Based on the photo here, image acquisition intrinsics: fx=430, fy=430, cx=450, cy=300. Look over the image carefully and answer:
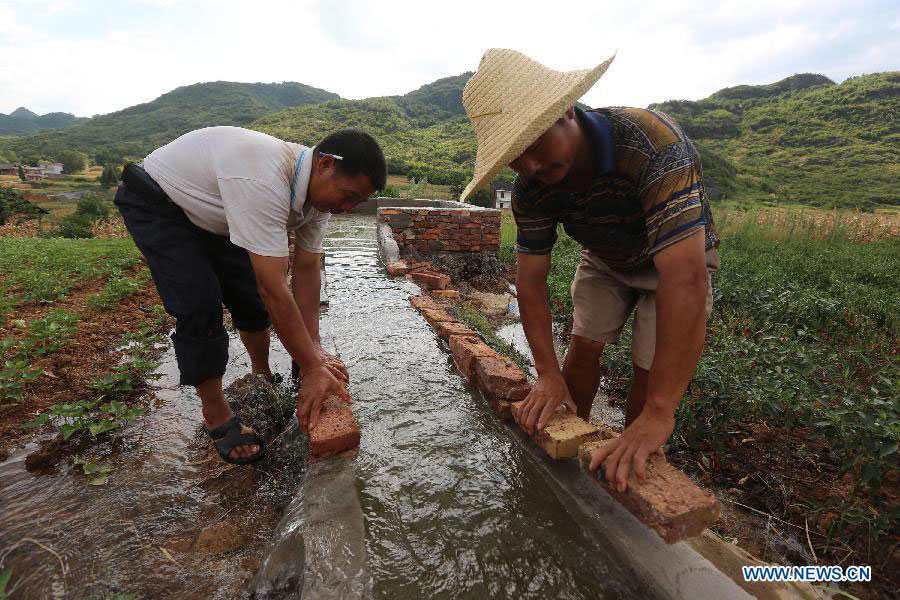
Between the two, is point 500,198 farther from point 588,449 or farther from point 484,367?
point 588,449

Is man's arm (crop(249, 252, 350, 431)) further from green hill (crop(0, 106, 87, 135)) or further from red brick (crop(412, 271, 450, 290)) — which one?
green hill (crop(0, 106, 87, 135))

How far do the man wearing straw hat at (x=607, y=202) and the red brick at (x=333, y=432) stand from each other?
66 cm

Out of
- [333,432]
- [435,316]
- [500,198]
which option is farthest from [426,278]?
[500,198]

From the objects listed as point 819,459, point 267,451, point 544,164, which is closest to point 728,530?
→ point 819,459

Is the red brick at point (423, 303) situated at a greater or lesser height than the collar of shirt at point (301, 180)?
lesser

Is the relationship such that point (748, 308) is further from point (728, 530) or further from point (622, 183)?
point (622, 183)

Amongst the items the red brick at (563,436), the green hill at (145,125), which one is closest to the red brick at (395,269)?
the red brick at (563,436)

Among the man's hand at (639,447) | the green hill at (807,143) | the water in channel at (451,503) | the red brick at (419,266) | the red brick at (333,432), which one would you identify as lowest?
the water in channel at (451,503)

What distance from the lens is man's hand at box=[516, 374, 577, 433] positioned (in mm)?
1603

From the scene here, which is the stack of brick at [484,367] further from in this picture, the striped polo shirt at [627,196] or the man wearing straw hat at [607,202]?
the striped polo shirt at [627,196]

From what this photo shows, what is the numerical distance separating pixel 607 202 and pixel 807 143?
2192 inches

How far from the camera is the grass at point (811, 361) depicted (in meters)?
1.60

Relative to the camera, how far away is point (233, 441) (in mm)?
1803

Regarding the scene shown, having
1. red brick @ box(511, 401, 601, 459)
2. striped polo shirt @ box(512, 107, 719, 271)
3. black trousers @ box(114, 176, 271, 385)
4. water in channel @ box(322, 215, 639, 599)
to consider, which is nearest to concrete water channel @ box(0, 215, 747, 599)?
water in channel @ box(322, 215, 639, 599)
